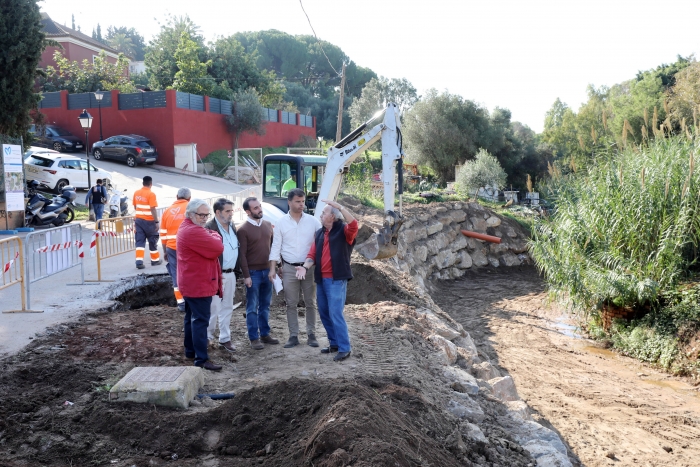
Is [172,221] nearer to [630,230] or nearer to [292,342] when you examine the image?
[292,342]

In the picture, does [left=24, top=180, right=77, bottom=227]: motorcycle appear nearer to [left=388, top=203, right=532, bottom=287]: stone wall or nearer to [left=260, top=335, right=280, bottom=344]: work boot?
[left=388, top=203, right=532, bottom=287]: stone wall

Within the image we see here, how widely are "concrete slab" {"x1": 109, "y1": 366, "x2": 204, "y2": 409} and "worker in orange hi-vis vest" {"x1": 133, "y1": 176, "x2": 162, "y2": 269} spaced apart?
5.68m

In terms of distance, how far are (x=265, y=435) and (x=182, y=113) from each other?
30.4m

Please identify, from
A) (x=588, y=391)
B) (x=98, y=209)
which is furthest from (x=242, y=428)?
(x=98, y=209)

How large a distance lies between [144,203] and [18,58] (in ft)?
35.7

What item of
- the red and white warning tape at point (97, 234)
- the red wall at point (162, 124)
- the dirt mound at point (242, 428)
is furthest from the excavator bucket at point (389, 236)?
the red wall at point (162, 124)

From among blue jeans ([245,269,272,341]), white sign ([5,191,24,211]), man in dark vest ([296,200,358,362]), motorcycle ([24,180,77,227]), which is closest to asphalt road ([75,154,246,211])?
motorcycle ([24,180,77,227])

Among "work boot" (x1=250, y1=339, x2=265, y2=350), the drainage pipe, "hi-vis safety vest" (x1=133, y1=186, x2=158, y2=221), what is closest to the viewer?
"work boot" (x1=250, y1=339, x2=265, y2=350)

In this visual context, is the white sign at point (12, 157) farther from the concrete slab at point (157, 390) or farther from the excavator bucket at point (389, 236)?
the concrete slab at point (157, 390)

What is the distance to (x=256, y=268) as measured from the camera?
7.17m

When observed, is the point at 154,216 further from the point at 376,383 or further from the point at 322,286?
the point at 376,383

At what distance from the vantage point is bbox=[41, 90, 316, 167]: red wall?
106 feet

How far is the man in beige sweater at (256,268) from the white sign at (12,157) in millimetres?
10946

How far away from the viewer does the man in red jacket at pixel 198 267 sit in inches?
240
